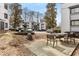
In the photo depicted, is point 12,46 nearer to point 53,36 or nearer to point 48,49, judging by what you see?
point 48,49

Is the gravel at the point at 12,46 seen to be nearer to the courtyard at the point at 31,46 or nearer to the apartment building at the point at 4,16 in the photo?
the courtyard at the point at 31,46

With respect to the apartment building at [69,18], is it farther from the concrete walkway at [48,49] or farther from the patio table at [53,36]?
the concrete walkway at [48,49]

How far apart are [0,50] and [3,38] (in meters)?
0.19

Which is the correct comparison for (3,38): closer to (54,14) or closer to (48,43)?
(48,43)

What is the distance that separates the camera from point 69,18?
97.7 inches

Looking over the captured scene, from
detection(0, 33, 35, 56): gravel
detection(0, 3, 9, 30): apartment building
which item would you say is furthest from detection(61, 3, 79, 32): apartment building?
detection(0, 3, 9, 30): apartment building

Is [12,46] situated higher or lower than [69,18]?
lower

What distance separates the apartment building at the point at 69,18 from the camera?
2.46 meters

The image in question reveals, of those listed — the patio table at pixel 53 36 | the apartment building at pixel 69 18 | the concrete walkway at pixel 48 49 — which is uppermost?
the apartment building at pixel 69 18

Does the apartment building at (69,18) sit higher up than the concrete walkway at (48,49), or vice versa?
the apartment building at (69,18)

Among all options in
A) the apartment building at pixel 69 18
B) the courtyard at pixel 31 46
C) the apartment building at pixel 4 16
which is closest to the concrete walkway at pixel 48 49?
the courtyard at pixel 31 46

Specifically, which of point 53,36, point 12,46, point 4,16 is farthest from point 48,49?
point 4,16

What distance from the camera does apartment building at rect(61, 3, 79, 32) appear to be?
246cm

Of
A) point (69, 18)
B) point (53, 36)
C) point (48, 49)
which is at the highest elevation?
point (69, 18)
